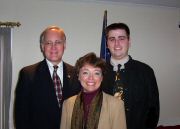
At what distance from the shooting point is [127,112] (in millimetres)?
1872

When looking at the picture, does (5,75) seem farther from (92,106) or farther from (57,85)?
(92,106)

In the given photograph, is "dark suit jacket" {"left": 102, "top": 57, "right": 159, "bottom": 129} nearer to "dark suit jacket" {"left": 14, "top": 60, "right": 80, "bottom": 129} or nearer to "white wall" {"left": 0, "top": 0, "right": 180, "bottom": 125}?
"dark suit jacket" {"left": 14, "top": 60, "right": 80, "bottom": 129}

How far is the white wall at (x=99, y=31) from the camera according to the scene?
12.5ft

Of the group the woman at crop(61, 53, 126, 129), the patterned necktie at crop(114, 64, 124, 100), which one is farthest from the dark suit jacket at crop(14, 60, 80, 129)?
the patterned necktie at crop(114, 64, 124, 100)

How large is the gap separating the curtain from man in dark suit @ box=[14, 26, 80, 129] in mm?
1889

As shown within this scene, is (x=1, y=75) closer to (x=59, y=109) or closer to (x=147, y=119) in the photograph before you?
(x=59, y=109)

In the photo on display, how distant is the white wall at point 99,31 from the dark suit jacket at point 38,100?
1.93 meters

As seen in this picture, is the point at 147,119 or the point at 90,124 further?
the point at 147,119

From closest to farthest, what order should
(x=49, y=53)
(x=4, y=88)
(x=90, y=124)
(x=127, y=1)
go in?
(x=90, y=124), (x=49, y=53), (x=4, y=88), (x=127, y=1)

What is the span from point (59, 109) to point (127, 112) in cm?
56

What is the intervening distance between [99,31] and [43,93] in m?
2.43

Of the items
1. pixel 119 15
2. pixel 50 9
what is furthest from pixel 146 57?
pixel 50 9

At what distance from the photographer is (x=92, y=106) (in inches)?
65.3

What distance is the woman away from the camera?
5.31 feet
